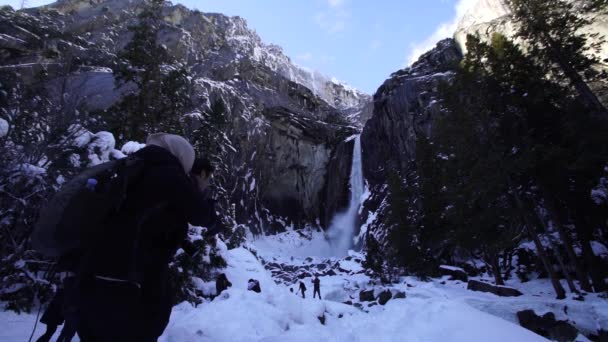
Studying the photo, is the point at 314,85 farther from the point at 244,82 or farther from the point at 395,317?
the point at 395,317

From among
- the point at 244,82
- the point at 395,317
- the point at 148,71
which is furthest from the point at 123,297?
the point at 244,82

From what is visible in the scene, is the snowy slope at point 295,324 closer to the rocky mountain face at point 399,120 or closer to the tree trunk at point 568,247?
the tree trunk at point 568,247

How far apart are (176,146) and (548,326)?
1000cm

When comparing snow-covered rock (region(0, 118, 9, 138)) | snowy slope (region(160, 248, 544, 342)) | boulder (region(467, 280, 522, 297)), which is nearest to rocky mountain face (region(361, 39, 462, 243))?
boulder (region(467, 280, 522, 297))

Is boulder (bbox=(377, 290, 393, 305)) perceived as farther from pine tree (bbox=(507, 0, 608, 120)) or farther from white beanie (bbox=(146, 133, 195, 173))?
white beanie (bbox=(146, 133, 195, 173))

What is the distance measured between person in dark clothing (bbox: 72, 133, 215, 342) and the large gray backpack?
0.06 meters

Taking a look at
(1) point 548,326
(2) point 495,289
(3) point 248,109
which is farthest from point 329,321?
(3) point 248,109

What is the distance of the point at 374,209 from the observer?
4256 centimetres

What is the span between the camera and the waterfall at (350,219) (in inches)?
1922

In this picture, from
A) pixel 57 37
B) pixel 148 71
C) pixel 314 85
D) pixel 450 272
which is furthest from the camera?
pixel 314 85

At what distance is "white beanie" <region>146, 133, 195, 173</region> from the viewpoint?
7.82 feet

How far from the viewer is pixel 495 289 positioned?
1316 centimetres

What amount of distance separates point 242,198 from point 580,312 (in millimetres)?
42567

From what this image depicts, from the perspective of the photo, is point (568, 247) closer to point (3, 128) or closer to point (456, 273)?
point (456, 273)
